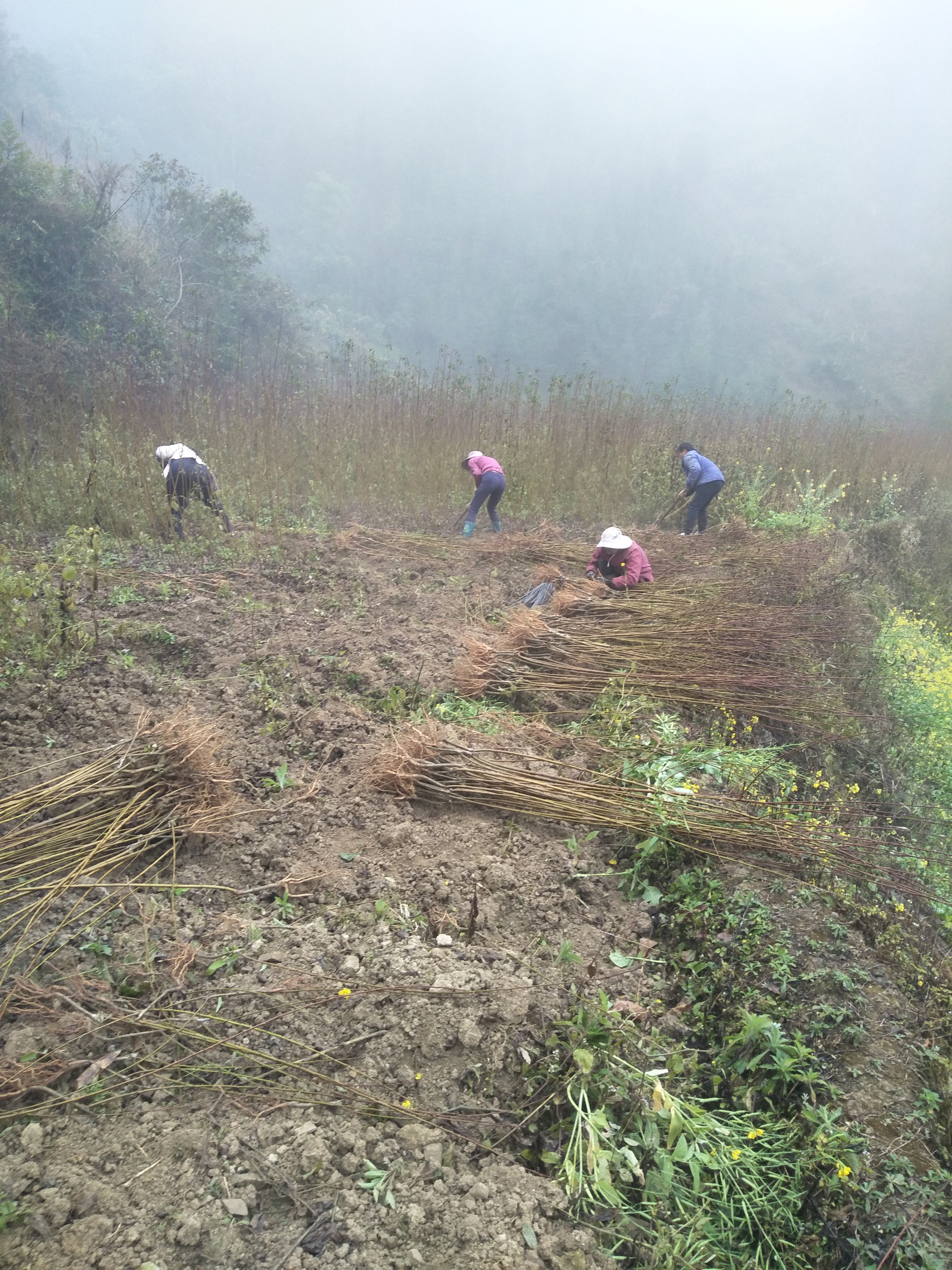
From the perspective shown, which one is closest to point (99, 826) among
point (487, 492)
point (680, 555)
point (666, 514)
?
point (680, 555)

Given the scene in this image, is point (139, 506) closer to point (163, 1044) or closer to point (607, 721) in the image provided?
point (607, 721)

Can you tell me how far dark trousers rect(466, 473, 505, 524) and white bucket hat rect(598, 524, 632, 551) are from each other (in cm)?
242

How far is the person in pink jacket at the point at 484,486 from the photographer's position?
26.2 feet

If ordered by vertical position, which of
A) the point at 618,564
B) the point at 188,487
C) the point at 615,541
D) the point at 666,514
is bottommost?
the point at 666,514

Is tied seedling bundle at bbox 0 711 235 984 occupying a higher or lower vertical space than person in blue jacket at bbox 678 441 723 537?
lower

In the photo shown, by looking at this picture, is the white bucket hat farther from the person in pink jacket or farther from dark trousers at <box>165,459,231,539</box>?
dark trousers at <box>165,459,231,539</box>

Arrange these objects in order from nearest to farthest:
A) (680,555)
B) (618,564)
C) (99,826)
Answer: (99,826), (618,564), (680,555)

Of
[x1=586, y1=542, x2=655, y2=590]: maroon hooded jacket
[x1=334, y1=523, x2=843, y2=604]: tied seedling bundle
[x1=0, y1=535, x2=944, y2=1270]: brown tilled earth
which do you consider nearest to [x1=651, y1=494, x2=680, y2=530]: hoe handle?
[x1=334, y1=523, x2=843, y2=604]: tied seedling bundle

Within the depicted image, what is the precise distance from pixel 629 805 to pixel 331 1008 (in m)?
1.49

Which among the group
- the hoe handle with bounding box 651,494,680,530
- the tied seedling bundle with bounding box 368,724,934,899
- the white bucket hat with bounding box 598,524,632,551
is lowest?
the hoe handle with bounding box 651,494,680,530

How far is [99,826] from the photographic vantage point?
2590 millimetres

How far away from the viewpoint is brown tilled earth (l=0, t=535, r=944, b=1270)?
1543mm

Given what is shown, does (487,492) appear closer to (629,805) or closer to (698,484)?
(698,484)

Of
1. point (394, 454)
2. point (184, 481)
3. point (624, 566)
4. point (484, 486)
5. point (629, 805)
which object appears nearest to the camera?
point (629, 805)
